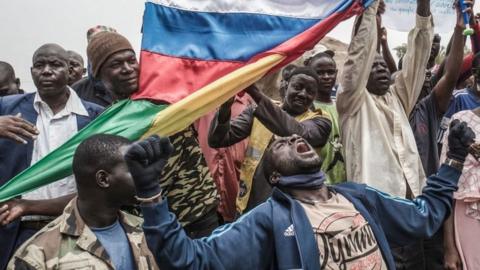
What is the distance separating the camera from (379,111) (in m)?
4.31

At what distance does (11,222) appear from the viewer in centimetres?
332

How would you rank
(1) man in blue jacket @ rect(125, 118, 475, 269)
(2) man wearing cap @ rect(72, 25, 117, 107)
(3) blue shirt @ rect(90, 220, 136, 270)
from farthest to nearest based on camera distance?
(2) man wearing cap @ rect(72, 25, 117, 107) < (3) blue shirt @ rect(90, 220, 136, 270) < (1) man in blue jacket @ rect(125, 118, 475, 269)

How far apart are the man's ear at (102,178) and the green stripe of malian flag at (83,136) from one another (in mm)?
433

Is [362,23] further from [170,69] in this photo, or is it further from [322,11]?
[170,69]

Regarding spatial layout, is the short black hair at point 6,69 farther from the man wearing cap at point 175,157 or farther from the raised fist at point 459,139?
the raised fist at point 459,139

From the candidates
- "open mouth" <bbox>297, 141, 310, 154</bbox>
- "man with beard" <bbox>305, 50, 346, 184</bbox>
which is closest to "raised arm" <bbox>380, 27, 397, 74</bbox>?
"man with beard" <bbox>305, 50, 346, 184</bbox>

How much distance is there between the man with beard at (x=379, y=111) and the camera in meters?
4.08

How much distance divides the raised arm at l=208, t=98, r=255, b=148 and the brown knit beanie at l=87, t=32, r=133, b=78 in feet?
2.18

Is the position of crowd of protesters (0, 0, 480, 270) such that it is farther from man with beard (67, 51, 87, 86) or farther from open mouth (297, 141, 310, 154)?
man with beard (67, 51, 87, 86)

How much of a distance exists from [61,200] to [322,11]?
1.74 m

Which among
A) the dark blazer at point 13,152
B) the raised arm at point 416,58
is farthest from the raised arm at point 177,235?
the raised arm at point 416,58

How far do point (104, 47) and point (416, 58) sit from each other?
2021 millimetres

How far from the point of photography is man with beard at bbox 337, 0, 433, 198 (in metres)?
4.08

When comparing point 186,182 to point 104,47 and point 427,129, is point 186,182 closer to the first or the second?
point 104,47
